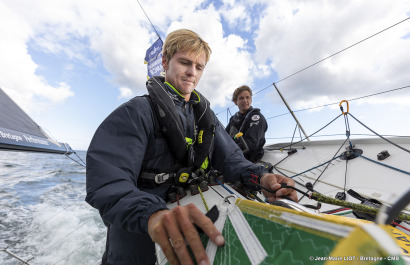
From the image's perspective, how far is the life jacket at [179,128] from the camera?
46.4 inches

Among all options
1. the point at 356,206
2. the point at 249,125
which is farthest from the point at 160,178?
the point at 249,125

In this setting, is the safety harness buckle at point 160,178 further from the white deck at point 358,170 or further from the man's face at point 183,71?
the white deck at point 358,170

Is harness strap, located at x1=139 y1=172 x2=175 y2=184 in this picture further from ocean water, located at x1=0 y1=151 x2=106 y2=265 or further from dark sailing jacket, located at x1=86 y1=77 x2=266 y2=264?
ocean water, located at x1=0 y1=151 x2=106 y2=265

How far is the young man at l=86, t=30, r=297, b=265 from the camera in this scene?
55cm

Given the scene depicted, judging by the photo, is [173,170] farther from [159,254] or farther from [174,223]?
[174,223]

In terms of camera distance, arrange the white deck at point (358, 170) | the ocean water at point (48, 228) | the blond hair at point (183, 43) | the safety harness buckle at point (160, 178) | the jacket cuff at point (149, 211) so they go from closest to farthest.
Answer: the jacket cuff at point (149, 211) → the safety harness buckle at point (160, 178) → the blond hair at point (183, 43) → the white deck at point (358, 170) → the ocean water at point (48, 228)

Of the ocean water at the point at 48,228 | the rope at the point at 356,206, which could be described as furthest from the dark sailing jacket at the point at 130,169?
the ocean water at the point at 48,228

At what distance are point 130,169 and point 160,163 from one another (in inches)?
12.6

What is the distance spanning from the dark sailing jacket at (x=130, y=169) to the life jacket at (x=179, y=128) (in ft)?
0.12

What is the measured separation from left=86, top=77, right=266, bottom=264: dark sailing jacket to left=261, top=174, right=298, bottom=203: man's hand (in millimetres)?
169

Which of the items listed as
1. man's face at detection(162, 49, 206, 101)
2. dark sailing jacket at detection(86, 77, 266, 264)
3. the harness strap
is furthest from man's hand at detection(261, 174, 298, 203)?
man's face at detection(162, 49, 206, 101)

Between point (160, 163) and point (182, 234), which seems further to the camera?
point (160, 163)

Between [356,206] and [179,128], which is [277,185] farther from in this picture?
[179,128]

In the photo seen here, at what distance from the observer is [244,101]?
3.91 metres
